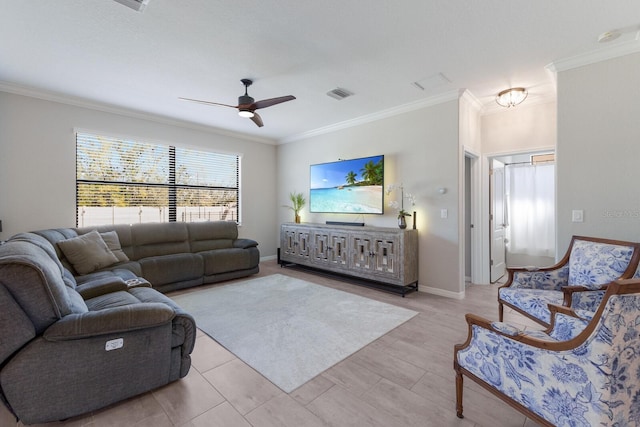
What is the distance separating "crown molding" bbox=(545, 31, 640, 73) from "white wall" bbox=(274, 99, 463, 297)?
1.10 meters

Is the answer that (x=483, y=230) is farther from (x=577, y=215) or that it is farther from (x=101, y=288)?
(x=101, y=288)

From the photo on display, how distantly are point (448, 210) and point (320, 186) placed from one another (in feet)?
8.11

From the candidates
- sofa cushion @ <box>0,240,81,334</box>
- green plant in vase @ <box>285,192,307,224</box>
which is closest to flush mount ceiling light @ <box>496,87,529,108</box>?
green plant in vase @ <box>285,192,307,224</box>

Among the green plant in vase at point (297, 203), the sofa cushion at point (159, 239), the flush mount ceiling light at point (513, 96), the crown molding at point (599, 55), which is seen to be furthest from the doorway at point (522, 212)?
the sofa cushion at point (159, 239)

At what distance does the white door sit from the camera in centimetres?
466

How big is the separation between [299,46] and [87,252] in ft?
11.5

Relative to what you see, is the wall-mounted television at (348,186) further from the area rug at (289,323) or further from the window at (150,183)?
the window at (150,183)

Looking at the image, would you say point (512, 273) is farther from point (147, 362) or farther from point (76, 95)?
point (76, 95)

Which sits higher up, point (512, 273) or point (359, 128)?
point (359, 128)

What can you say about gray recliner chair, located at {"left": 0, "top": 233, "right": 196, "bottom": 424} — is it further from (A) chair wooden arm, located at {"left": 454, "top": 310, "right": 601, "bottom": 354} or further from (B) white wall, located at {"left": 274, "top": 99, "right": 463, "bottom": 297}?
(B) white wall, located at {"left": 274, "top": 99, "right": 463, "bottom": 297}

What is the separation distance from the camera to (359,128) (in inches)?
197

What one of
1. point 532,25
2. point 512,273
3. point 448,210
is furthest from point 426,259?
point 532,25

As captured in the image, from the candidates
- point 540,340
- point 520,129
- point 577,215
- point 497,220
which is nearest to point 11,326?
point 540,340

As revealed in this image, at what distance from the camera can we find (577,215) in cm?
289
